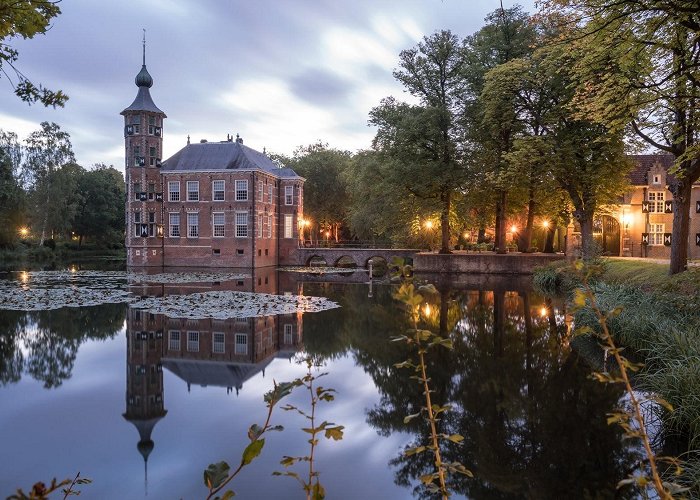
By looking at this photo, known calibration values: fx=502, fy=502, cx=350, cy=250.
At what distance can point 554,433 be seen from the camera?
6.38m

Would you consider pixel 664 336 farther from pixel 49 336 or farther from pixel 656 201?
pixel 656 201

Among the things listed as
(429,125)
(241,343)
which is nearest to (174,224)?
(429,125)

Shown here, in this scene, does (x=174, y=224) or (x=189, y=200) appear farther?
(x=174, y=224)

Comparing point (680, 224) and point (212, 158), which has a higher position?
point (212, 158)

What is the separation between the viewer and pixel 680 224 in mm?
15055

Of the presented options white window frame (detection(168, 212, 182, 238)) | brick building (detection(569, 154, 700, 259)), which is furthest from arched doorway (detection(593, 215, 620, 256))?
white window frame (detection(168, 212, 182, 238))

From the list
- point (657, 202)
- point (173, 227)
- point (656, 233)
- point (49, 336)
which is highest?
point (657, 202)

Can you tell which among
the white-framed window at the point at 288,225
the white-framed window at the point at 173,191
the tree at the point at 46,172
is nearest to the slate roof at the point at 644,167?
the white-framed window at the point at 288,225

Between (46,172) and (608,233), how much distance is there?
50.6 meters

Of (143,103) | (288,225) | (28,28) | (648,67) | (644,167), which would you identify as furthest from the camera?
(288,225)

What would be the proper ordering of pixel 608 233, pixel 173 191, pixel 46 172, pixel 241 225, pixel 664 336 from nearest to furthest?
pixel 664 336
pixel 608 233
pixel 241 225
pixel 173 191
pixel 46 172

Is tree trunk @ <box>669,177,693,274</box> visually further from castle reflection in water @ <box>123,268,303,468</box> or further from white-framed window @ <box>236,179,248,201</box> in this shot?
white-framed window @ <box>236,179,248,201</box>

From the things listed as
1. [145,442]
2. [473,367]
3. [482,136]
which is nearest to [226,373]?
[145,442]

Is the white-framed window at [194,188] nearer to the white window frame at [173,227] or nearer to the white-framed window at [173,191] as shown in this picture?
the white-framed window at [173,191]
